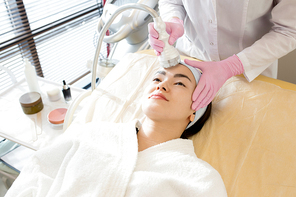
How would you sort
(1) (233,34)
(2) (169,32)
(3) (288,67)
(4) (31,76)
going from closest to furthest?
(2) (169,32), (1) (233,34), (4) (31,76), (3) (288,67)

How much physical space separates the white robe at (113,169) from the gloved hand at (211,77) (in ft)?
0.68

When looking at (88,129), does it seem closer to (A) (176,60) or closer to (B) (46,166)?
(B) (46,166)

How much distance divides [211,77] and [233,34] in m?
0.36

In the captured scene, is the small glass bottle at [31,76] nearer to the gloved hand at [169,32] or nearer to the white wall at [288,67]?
the gloved hand at [169,32]

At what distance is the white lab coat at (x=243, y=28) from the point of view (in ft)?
3.63

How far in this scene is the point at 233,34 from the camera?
1.27 metres

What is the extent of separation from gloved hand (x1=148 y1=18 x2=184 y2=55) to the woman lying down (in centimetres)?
14

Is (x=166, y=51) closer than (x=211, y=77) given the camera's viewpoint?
Yes

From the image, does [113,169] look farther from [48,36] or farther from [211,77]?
[48,36]

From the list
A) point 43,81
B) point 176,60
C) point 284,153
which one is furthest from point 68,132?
point 284,153

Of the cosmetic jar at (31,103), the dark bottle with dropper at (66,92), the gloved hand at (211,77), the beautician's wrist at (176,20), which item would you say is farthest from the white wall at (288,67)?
the cosmetic jar at (31,103)

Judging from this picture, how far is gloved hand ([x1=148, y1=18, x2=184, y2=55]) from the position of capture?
996 millimetres

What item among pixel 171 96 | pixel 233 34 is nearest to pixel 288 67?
pixel 233 34

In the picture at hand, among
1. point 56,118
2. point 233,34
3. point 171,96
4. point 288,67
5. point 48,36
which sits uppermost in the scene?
point 233,34
